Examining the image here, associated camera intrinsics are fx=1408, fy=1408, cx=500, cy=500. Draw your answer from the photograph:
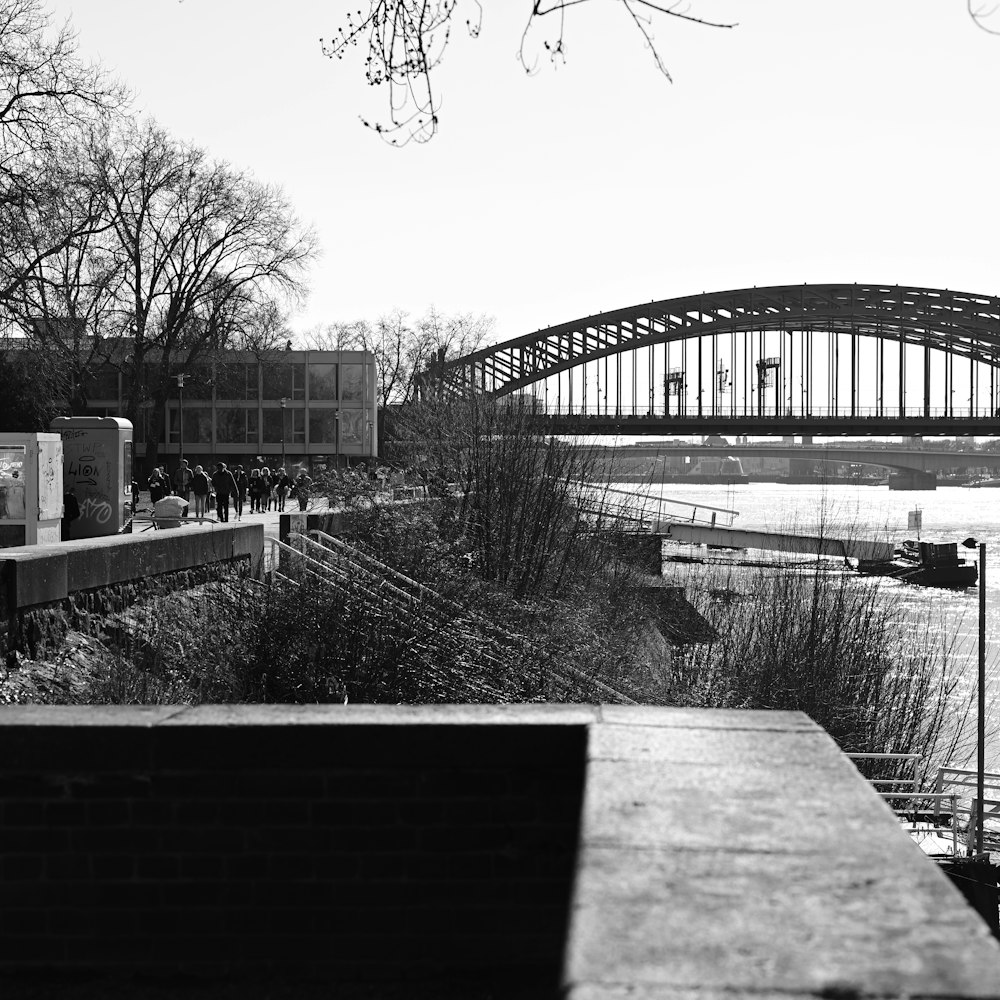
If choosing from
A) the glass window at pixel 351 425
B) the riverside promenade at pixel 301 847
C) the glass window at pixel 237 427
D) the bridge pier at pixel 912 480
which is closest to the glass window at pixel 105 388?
the glass window at pixel 237 427

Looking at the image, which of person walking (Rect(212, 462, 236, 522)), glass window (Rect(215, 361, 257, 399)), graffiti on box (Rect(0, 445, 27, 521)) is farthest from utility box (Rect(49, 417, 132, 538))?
glass window (Rect(215, 361, 257, 399))

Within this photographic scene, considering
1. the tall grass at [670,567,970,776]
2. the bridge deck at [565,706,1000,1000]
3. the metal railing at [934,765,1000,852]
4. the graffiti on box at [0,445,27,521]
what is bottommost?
the metal railing at [934,765,1000,852]

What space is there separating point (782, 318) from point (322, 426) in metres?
39.2

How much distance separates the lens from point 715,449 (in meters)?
75.2

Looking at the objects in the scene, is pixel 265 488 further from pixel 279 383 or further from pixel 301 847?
pixel 301 847

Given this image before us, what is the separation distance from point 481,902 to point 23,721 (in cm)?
145

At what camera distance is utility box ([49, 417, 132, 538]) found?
20906 mm

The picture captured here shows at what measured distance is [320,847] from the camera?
13.4 ft

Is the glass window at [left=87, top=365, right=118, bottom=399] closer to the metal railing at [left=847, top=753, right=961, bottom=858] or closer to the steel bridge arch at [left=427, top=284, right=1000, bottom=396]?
the steel bridge arch at [left=427, top=284, right=1000, bottom=396]

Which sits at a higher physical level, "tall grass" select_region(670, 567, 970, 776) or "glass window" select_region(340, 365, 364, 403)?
"glass window" select_region(340, 365, 364, 403)

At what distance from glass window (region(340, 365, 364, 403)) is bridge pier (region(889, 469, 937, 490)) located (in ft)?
173

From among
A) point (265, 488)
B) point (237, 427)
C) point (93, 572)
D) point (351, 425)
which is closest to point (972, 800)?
point (93, 572)

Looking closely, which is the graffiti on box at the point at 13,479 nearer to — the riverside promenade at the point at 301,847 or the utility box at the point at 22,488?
the utility box at the point at 22,488

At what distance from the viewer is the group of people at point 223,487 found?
32344 mm
